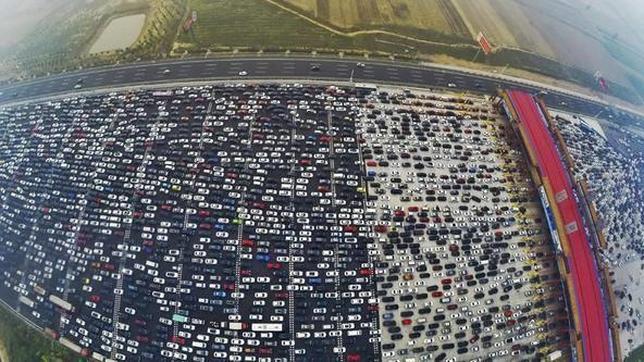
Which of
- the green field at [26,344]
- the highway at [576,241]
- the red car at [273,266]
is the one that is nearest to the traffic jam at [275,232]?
the red car at [273,266]

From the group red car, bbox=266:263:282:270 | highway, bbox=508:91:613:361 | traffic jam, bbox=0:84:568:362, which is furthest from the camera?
highway, bbox=508:91:613:361

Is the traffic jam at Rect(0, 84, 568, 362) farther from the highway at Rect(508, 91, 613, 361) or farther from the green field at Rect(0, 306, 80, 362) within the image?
the highway at Rect(508, 91, 613, 361)

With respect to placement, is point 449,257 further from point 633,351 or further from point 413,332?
point 633,351

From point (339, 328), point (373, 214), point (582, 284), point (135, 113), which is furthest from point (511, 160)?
point (135, 113)

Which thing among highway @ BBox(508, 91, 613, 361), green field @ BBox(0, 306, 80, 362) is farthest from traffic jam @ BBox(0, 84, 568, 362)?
highway @ BBox(508, 91, 613, 361)

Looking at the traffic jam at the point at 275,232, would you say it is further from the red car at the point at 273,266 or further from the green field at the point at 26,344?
the green field at the point at 26,344
